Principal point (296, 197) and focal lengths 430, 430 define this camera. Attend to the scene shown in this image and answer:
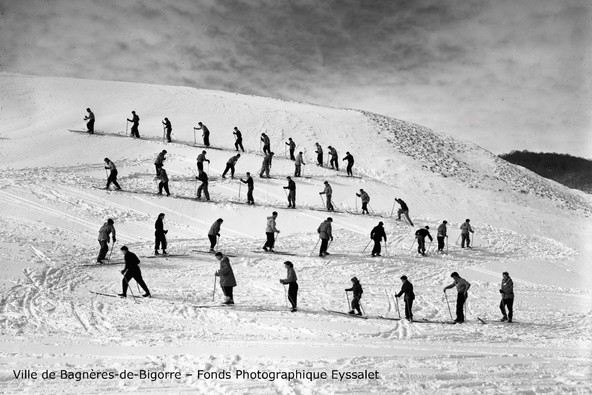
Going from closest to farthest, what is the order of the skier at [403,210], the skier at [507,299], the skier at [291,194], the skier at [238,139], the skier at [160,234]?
the skier at [507,299], the skier at [160,234], the skier at [291,194], the skier at [403,210], the skier at [238,139]

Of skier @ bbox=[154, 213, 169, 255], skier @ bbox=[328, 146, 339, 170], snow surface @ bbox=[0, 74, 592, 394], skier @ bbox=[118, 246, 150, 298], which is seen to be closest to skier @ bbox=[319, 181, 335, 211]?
snow surface @ bbox=[0, 74, 592, 394]

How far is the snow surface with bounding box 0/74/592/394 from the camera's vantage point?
22.9 feet

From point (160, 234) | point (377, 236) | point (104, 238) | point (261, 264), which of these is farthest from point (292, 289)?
point (377, 236)

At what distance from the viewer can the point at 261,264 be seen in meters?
15.1

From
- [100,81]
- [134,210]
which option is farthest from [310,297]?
[100,81]

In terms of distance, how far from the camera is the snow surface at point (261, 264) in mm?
6980

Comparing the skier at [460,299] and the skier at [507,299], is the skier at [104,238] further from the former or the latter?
the skier at [507,299]

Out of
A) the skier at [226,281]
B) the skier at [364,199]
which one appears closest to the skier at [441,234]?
the skier at [364,199]

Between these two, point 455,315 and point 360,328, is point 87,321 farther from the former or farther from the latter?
point 455,315

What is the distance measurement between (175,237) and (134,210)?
2909mm

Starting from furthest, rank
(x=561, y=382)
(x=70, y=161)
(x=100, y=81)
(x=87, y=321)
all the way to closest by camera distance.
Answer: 1. (x=100, y=81)
2. (x=70, y=161)
3. (x=87, y=321)
4. (x=561, y=382)

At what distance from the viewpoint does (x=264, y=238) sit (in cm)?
1836

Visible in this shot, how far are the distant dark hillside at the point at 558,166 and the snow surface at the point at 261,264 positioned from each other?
314 feet

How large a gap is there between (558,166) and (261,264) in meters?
144
